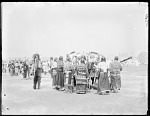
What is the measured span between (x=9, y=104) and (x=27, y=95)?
1.92 feet

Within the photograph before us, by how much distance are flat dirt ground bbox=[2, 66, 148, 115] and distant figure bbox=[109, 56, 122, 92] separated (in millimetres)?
183

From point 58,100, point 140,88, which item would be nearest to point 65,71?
point 58,100

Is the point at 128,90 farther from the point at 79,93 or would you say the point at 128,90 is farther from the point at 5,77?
the point at 5,77

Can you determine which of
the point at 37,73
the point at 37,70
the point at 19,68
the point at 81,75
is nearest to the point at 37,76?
the point at 37,73

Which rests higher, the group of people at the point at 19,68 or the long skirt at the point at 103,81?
the group of people at the point at 19,68

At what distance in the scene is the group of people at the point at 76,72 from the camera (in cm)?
1141

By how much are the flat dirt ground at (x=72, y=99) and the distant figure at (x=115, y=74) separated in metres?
0.18

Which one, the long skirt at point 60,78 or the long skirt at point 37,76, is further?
the long skirt at point 60,78

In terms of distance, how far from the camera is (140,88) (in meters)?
10.7

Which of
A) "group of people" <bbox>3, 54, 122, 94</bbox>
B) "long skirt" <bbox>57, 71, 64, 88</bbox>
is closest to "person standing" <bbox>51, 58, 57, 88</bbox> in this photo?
"group of people" <bbox>3, 54, 122, 94</bbox>

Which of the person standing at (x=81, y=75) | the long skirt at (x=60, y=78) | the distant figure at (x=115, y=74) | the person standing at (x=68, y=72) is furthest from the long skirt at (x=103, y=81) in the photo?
the long skirt at (x=60, y=78)

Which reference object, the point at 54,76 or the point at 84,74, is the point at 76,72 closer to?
the point at 84,74

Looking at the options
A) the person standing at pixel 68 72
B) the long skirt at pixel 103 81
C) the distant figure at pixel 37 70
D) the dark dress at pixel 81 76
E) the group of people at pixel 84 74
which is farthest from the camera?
the person standing at pixel 68 72

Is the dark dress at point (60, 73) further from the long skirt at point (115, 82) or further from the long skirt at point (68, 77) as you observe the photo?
the long skirt at point (115, 82)
